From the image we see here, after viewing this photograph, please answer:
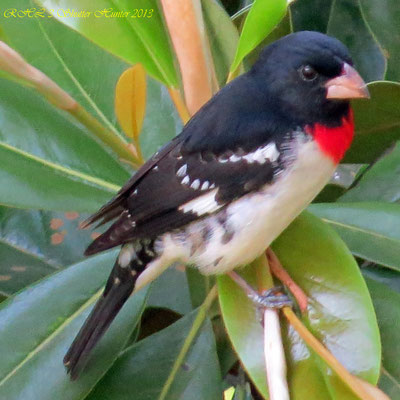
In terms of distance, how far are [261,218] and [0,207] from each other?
580 mm

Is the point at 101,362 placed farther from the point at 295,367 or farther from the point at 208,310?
the point at 295,367

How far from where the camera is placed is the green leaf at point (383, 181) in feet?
4.00

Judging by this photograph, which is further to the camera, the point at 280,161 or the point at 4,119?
the point at 4,119

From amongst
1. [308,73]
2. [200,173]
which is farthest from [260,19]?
[200,173]

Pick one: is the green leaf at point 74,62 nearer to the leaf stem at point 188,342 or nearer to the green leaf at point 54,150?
the green leaf at point 54,150

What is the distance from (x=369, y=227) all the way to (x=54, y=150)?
54cm

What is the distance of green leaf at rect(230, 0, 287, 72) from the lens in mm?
977

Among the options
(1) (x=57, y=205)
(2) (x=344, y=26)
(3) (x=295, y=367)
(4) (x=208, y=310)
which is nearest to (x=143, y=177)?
(1) (x=57, y=205)

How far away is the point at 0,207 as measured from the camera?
1.39 metres

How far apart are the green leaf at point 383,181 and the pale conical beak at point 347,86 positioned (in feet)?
0.70

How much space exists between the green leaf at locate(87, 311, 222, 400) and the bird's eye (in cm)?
42

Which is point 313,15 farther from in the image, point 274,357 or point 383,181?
point 274,357

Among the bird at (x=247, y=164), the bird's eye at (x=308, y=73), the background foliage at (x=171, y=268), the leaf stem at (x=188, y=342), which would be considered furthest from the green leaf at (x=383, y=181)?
the leaf stem at (x=188, y=342)

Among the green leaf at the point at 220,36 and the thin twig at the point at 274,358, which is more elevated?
the green leaf at the point at 220,36
